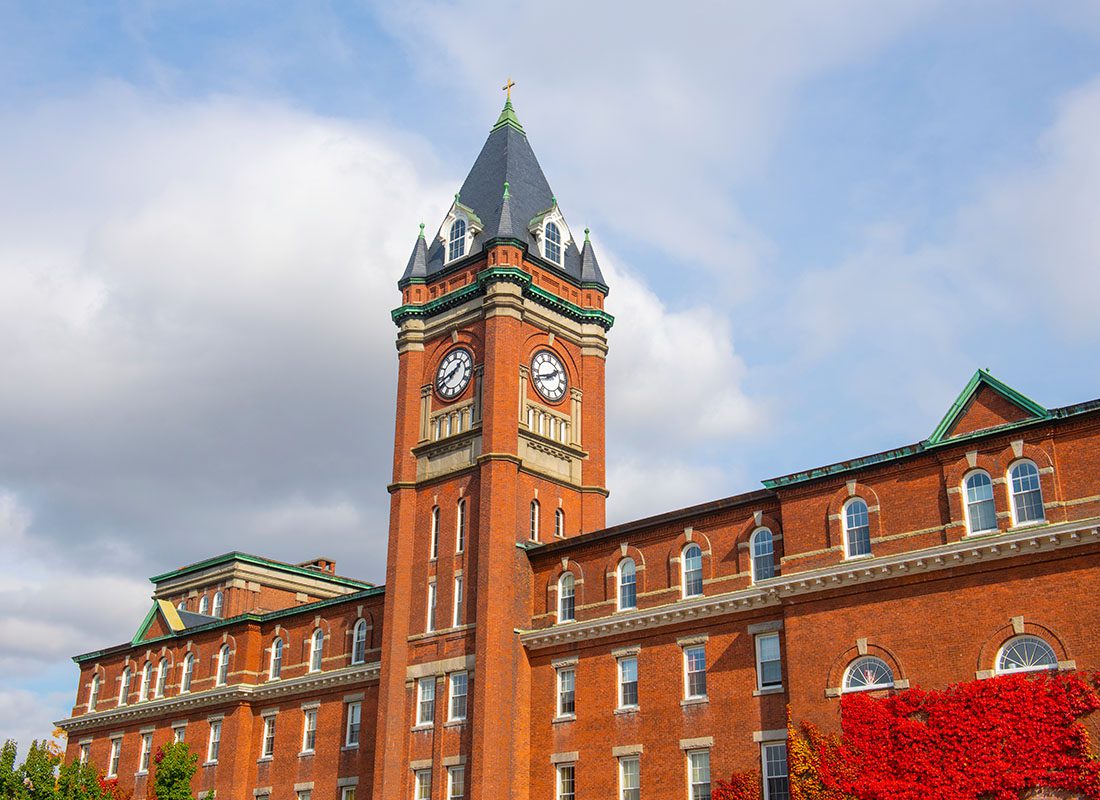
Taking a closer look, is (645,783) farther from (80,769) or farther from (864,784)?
(80,769)

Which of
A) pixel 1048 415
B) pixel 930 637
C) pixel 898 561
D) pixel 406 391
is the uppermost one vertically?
pixel 406 391

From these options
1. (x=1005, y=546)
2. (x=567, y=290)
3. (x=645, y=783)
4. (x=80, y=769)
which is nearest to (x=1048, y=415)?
(x=1005, y=546)

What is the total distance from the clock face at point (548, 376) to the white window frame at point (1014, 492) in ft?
77.2

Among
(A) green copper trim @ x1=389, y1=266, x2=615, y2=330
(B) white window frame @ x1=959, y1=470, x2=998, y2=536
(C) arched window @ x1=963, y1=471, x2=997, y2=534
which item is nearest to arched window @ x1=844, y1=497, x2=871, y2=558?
(B) white window frame @ x1=959, y1=470, x2=998, y2=536

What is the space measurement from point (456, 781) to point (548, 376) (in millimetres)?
18139

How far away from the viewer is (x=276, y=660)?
6094 cm

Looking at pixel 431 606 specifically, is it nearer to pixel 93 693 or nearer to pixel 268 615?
pixel 268 615

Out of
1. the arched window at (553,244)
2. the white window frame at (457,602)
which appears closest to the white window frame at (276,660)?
the white window frame at (457,602)

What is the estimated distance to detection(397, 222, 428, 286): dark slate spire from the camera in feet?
192

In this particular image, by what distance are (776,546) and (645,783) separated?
31.6 ft

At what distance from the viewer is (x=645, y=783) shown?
43.4 metres

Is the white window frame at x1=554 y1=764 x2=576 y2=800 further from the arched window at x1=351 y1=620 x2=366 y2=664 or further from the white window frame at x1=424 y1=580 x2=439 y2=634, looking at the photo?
the arched window at x1=351 y1=620 x2=366 y2=664

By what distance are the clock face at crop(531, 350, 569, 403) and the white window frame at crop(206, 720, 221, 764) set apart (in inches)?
944

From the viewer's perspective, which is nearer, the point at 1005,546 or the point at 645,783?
the point at 1005,546
